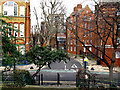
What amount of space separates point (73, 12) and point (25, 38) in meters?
2.15

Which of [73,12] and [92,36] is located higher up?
[73,12]

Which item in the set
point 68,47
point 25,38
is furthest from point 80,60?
point 25,38

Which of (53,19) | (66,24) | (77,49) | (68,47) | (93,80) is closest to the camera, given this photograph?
(93,80)

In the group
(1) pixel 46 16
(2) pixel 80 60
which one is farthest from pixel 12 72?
(2) pixel 80 60

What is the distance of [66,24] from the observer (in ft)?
11.6

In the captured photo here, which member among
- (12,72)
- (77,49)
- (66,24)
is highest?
(66,24)

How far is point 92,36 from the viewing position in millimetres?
4043

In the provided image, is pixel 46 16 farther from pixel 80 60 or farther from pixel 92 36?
pixel 80 60

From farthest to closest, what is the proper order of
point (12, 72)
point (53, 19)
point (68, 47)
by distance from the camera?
point (68, 47) → point (53, 19) → point (12, 72)

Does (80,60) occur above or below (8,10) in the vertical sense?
below

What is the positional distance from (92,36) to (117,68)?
255 centimetres

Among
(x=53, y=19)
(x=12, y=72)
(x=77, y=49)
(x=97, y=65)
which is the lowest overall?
(x=97, y=65)

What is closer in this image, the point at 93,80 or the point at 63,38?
the point at 93,80

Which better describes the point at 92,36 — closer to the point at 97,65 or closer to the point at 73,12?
the point at 73,12
